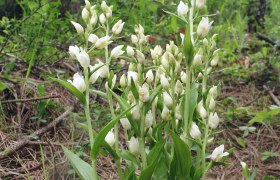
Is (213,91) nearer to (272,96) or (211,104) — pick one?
(211,104)

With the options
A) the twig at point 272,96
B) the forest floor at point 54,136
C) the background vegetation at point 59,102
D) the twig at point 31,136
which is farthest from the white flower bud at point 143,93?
the twig at point 272,96

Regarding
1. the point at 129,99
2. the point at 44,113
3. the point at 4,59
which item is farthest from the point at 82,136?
the point at 4,59

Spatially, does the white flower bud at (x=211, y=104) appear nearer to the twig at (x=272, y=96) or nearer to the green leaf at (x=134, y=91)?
the green leaf at (x=134, y=91)

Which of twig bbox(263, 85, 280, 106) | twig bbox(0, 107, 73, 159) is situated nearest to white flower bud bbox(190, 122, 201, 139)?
twig bbox(0, 107, 73, 159)

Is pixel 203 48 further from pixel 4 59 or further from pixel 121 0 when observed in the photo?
pixel 4 59

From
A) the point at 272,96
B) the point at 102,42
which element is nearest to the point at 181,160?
the point at 102,42

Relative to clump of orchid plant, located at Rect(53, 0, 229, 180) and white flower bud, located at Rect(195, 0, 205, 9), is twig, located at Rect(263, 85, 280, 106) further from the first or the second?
white flower bud, located at Rect(195, 0, 205, 9)

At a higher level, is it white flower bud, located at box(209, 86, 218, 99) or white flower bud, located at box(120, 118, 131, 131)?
white flower bud, located at box(209, 86, 218, 99)
